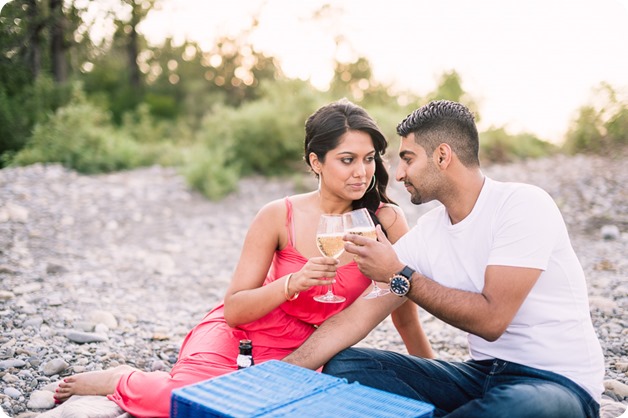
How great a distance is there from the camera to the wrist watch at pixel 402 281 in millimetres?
3355

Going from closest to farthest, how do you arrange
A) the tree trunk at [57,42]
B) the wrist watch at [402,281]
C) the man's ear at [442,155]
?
1. the wrist watch at [402,281]
2. the man's ear at [442,155]
3. the tree trunk at [57,42]

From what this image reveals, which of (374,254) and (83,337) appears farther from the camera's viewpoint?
(83,337)

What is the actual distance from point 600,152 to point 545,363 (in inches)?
516

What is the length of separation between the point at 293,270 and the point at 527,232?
164cm

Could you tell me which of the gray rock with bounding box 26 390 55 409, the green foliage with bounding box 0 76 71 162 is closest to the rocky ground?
the gray rock with bounding box 26 390 55 409

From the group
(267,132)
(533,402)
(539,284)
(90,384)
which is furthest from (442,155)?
(267,132)

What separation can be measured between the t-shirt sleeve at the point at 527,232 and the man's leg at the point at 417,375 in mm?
670

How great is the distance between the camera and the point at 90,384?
412 centimetres

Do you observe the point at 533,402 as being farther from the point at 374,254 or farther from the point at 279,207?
the point at 279,207

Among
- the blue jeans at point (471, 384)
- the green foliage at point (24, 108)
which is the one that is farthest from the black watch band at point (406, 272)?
the green foliage at point (24, 108)

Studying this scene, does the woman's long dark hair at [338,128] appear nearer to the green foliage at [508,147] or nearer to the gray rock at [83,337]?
the gray rock at [83,337]

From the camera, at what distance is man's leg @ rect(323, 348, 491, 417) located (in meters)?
3.52

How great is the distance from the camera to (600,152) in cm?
1491

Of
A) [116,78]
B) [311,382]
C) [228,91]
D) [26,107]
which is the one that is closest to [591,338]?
[311,382]
